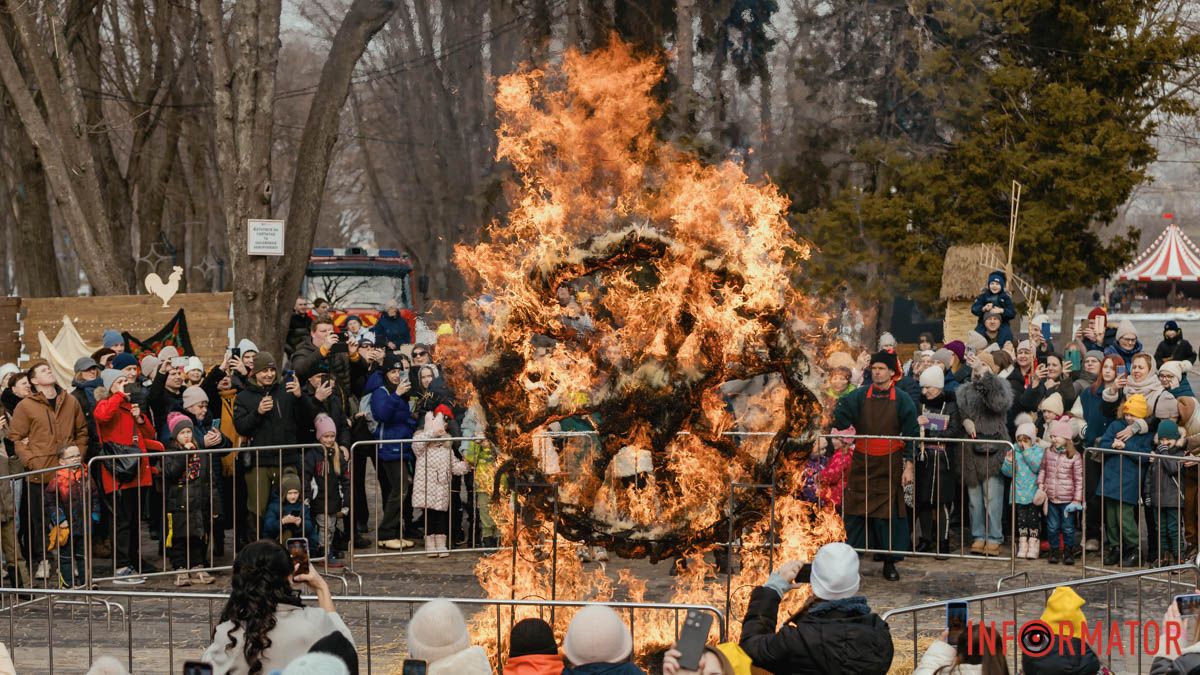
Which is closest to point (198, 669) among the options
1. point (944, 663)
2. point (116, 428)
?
point (944, 663)

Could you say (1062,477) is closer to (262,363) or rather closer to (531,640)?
(262,363)

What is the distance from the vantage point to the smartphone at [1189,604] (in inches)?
246

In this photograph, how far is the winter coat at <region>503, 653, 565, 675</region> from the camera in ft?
20.7

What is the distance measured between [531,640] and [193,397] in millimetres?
7313

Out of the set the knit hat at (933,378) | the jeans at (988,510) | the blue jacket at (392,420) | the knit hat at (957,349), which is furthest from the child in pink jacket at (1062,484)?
the blue jacket at (392,420)

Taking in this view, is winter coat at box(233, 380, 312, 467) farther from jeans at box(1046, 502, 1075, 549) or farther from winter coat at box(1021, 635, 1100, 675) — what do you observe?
winter coat at box(1021, 635, 1100, 675)

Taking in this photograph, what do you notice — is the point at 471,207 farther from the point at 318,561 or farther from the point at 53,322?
the point at 318,561

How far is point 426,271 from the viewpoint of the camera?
48156 mm

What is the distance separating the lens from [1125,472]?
12.9m

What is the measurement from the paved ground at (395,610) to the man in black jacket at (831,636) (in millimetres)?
2702

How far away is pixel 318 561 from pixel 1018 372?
6.86 meters

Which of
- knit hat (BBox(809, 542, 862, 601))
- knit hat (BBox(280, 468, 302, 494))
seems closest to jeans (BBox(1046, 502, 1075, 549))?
knit hat (BBox(280, 468, 302, 494))

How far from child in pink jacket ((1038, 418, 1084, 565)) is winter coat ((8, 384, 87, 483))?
8.28m

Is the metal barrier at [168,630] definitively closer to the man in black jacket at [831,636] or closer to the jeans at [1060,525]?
the man in black jacket at [831,636]
